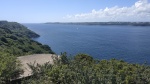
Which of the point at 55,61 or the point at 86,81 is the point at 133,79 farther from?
Answer: the point at 55,61

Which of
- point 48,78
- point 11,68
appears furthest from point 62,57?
point 48,78

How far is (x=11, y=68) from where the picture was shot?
1334 centimetres

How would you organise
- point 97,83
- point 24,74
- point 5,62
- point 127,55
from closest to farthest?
point 97,83
point 5,62
point 24,74
point 127,55

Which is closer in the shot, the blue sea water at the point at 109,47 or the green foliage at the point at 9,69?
the green foliage at the point at 9,69

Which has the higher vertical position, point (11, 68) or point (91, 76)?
point (91, 76)

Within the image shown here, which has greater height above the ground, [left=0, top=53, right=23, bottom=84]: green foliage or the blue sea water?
[left=0, top=53, right=23, bottom=84]: green foliage

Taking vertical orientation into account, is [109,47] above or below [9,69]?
below

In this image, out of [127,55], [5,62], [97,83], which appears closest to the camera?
[97,83]

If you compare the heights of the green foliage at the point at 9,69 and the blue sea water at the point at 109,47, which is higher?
the green foliage at the point at 9,69

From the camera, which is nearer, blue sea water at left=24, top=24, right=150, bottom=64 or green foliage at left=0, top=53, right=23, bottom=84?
green foliage at left=0, top=53, right=23, bottom=84

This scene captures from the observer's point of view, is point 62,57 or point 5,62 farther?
point 62,57

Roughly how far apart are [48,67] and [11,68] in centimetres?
211

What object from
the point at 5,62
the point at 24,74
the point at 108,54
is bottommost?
the point at 108,54

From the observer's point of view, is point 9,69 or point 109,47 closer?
point 9,69
